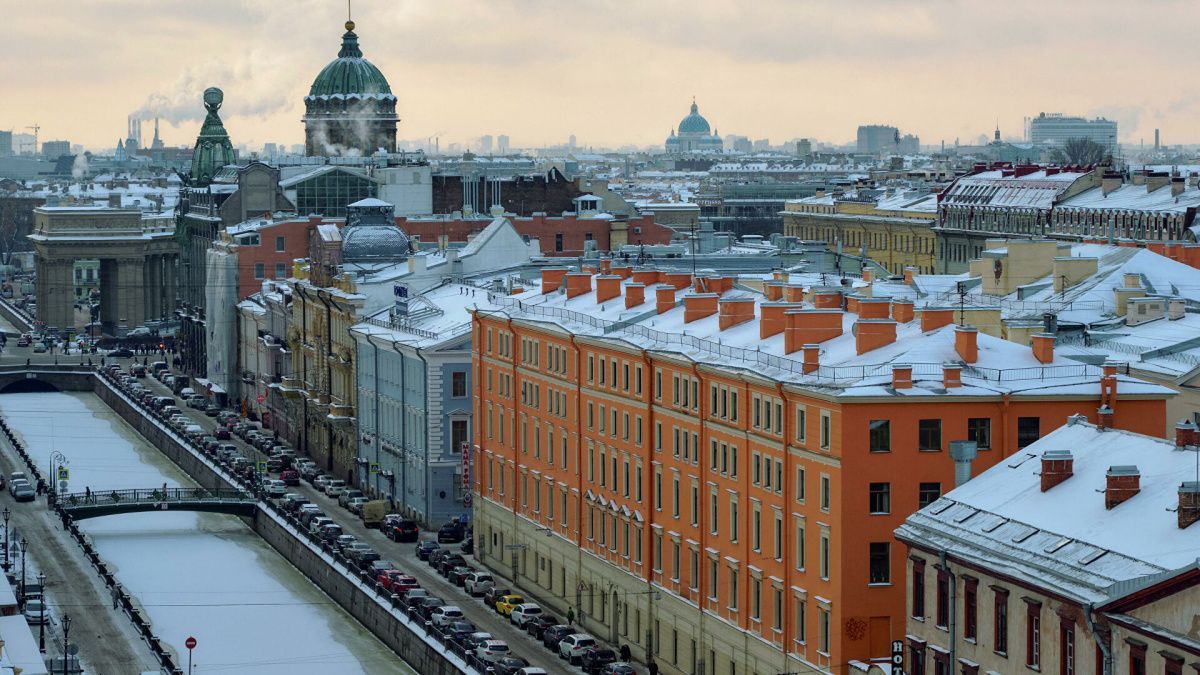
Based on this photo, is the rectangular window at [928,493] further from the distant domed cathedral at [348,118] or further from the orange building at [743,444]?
the distant domed cathedral at [348,118]

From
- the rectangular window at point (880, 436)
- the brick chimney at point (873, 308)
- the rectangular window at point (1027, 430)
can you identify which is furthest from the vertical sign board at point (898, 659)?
the brick chimney at point (873, 308)

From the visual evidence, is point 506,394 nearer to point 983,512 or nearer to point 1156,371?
point 1156,371

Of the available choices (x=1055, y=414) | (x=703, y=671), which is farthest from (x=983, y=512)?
(x=703, y=671)

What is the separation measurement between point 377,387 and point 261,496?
4.76 m

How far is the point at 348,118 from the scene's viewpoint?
435 feet

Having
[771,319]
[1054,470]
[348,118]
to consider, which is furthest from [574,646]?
[348,118]

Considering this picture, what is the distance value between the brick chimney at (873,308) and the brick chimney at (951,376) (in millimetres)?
4117

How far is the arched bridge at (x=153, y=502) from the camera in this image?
258ft

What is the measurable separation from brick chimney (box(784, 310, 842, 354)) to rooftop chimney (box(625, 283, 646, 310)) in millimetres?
11370

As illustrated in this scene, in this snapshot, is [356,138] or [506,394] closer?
[506,394]

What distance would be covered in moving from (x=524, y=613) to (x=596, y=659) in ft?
17.4

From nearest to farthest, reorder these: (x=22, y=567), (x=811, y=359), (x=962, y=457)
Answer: (x=962, y=457), (x=811, y=359), (x=22, y=567)

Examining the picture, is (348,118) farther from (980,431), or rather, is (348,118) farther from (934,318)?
(980,431)

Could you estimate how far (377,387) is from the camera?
266ft
